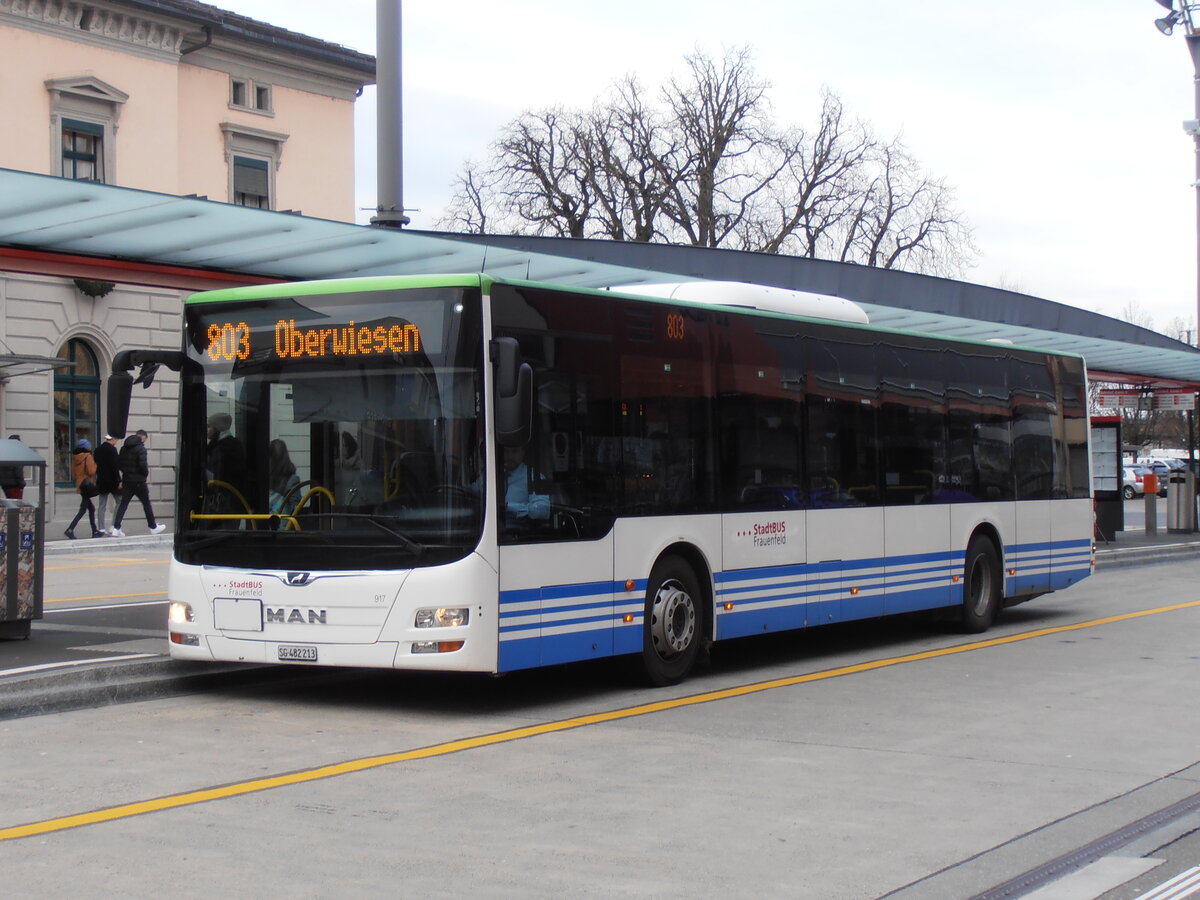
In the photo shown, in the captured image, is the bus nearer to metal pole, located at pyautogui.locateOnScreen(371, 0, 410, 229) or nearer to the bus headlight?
the bus headlight

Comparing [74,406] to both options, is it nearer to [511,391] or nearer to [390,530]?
[390,530]

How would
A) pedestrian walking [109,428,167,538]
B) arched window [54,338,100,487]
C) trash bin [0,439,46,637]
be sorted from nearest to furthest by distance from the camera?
1. trash bin [0,439,46,637]
2. pedestrian walking [109,428,167,538]
3. arched window [54,338,100,487]

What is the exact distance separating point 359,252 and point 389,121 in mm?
1168

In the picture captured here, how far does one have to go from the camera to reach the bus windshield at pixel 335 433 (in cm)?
914

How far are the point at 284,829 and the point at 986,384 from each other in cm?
1013

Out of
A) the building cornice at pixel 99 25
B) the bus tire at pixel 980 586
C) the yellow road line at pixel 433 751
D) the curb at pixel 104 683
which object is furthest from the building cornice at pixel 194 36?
the yellow road line at pixel 433 751

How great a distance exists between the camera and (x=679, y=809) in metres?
6.79

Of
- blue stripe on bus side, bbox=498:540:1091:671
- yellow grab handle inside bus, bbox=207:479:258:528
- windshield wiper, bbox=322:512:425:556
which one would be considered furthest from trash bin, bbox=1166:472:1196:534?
yellow grab handle inside bus, bbox=207:479:258:528

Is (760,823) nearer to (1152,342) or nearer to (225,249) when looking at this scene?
(225,249)

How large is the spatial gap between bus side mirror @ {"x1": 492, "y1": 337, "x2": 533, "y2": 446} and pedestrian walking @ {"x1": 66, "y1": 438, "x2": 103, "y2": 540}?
59.0 feet

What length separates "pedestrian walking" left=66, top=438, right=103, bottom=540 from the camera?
2594 cm

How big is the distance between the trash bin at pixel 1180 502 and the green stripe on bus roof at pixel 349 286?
24.6 meters

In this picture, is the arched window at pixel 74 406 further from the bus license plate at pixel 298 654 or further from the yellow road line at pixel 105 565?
the bus license plate at pixel 298 654

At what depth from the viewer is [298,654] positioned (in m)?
9.31
